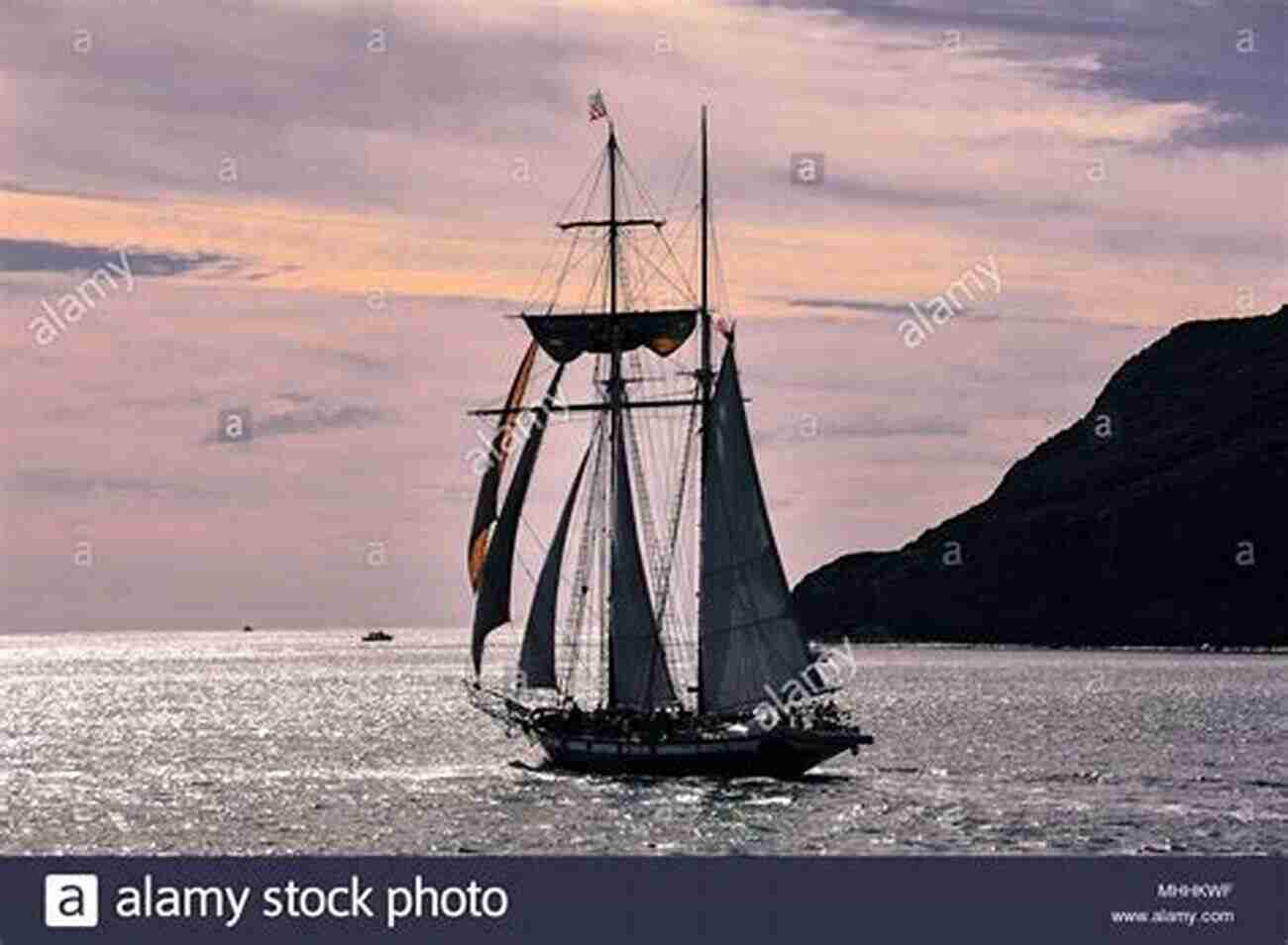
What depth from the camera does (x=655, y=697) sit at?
3880 inches

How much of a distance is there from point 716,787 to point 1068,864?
5599 centimetres

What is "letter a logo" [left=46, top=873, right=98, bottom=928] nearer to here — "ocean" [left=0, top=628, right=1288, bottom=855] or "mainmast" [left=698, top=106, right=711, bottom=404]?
"ocean" [left=0, top=628, right=1288, bottom=855]

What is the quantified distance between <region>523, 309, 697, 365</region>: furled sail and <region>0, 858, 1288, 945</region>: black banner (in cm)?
6687

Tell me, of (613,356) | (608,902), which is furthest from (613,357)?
(608,902)

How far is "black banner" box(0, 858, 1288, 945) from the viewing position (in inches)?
1387

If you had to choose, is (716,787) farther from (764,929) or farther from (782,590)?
(764,929)

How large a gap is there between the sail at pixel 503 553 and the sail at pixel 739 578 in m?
8.18

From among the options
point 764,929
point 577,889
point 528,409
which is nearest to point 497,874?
point 577,889

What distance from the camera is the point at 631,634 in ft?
322

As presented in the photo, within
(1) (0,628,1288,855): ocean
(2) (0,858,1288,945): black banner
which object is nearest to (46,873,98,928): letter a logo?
(2) (0,858,1288,945): black banner

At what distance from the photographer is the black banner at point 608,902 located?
116ft

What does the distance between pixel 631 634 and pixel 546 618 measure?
347cm

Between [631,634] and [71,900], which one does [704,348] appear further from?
[71,900]

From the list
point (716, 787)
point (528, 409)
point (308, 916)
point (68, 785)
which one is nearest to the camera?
point (308, 916)
